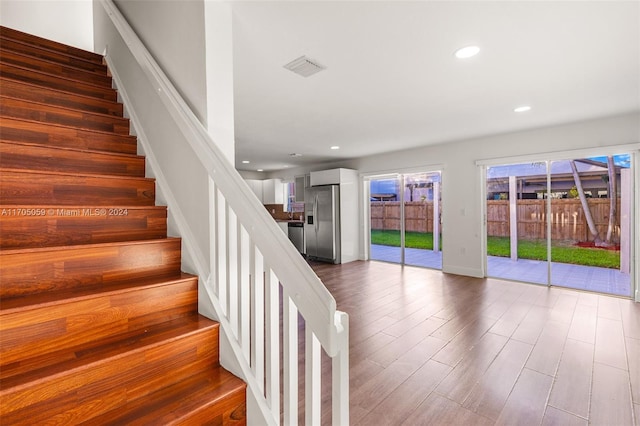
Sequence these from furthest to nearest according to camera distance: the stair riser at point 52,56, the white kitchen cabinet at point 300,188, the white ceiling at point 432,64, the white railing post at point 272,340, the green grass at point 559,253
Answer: the white kitchen cabinet at point 300,188
the green grass at point 559,253
the stair riser at point 52,56
the white ceiling at point 432,64
the white railing post at point 272,340

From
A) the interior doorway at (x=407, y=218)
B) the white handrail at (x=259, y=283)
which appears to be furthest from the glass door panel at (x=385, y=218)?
the white handrail at (x=259, y=283)

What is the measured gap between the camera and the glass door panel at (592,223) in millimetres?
4316

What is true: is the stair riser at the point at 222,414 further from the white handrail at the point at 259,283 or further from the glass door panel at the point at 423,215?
the glass door panel at the point at 423,215

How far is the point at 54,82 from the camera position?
2.34 m

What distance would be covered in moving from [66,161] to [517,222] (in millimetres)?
6340

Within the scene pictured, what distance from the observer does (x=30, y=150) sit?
1.69 meters

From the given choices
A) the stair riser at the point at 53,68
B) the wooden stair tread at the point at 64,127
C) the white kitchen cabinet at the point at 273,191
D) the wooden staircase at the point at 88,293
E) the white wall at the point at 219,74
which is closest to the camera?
the wooden staircase at the point at 88,293

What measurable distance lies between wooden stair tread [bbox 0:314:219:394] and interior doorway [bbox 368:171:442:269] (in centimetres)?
580

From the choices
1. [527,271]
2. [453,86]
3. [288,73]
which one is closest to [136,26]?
[288,73]

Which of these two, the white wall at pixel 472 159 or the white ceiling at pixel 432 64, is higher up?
the white ceiling at pixel 432 64

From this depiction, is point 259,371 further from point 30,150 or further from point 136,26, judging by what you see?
point 136,26

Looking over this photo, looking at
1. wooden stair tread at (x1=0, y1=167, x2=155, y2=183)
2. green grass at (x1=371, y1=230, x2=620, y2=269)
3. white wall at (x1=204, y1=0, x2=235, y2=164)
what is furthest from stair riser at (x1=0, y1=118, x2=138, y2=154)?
green grass at (x1=371, y1=230, x2=620, y2=269)

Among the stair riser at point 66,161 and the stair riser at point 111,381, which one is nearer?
the stair riser at point 111,381

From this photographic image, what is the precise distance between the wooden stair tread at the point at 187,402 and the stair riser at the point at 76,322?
0.30 m
